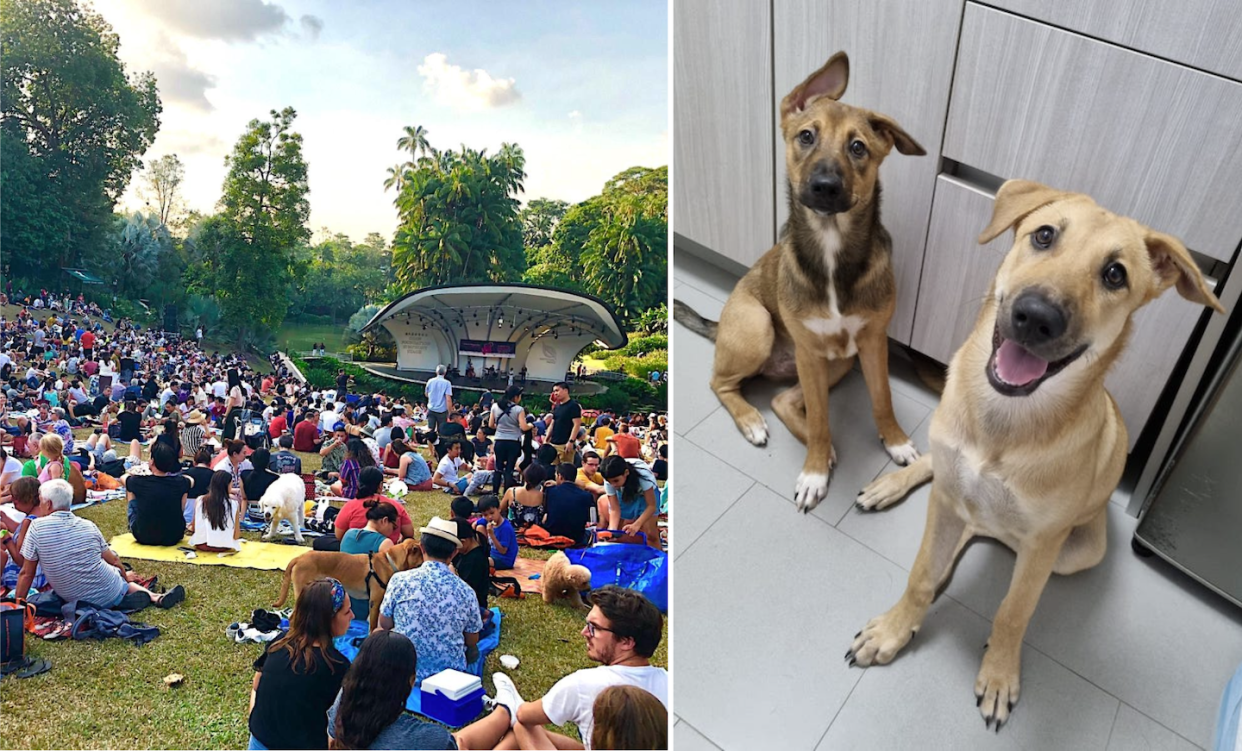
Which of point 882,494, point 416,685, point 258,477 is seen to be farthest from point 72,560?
point 882,494

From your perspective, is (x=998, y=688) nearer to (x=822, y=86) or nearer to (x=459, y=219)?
(x=822, y=86)

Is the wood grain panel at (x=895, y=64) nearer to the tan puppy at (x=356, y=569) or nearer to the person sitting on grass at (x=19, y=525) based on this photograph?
the tan puppy at (x=356, y=569)

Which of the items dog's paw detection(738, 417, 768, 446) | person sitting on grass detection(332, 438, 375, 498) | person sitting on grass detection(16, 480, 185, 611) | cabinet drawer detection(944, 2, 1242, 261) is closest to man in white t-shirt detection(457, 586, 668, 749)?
person sitting on grass detection(332, 438, 375, 498)

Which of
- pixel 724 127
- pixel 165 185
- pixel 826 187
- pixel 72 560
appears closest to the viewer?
pixel 826 187

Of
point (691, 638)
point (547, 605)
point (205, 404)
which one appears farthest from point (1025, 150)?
point (205, 404)

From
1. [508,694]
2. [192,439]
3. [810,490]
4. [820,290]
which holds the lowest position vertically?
[508,694]

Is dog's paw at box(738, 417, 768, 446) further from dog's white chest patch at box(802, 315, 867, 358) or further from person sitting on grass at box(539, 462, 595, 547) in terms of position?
person sitting on grass at box(539, 462, 595, 547)
